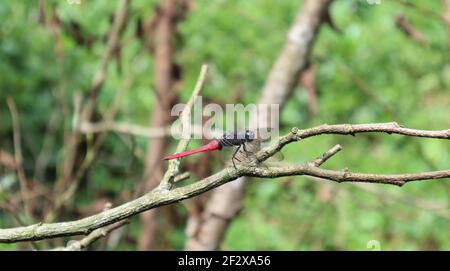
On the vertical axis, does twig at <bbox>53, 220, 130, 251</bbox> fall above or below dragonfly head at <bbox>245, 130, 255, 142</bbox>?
below

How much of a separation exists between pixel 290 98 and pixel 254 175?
310 centimetres

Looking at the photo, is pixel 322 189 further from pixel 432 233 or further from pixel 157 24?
pixel 157 24

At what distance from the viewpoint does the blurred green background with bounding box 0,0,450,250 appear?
4.49m

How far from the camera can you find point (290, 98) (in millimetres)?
4578

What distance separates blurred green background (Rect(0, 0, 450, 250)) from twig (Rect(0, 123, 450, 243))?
2648 millimetres

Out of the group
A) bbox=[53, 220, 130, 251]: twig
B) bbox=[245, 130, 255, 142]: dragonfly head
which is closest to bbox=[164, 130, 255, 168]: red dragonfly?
bbox=[245, 130, 255, 142]: dragonfly head

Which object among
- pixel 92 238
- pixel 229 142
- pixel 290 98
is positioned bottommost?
pixel 92 238

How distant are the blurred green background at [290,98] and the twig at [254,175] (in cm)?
265

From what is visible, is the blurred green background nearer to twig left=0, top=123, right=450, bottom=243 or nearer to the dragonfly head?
the dragonfly head

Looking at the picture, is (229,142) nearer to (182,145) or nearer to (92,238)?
(182,145)

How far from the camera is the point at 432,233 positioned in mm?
5191

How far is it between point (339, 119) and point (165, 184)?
11.8ft

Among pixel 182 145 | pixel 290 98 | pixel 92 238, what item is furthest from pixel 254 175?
pixel 290 98
